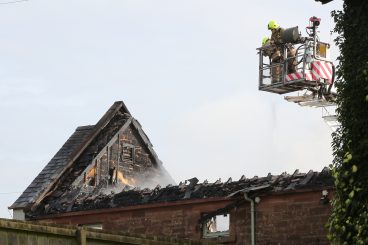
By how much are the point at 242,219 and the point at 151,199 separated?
293cm

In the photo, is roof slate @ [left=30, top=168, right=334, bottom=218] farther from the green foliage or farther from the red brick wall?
the green foliage

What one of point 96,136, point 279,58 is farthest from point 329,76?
point 96,136

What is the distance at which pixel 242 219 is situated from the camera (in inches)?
1016

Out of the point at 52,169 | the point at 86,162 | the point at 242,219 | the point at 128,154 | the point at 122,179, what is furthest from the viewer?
the point at 128,154

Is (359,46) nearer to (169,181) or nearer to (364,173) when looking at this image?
(364,173)

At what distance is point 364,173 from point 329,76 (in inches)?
547

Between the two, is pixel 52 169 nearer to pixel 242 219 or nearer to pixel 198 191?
pixel 198 191

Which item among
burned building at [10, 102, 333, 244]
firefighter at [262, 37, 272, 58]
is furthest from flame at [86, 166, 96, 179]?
firefighter at [262, 37, 272, 58]

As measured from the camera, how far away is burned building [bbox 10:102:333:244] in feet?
81.4

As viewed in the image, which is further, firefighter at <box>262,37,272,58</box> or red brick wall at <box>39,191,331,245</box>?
firefighter at <box>262,37,272,58</box>

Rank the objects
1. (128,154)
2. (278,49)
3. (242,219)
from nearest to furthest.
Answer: (242,219) → (278,49) → (128,154)

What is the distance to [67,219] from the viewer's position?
29.2m

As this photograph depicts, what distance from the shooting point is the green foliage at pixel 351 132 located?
15602mm

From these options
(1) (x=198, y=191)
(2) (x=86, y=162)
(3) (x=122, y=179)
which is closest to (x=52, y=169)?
(2) (x=86, y=162)
